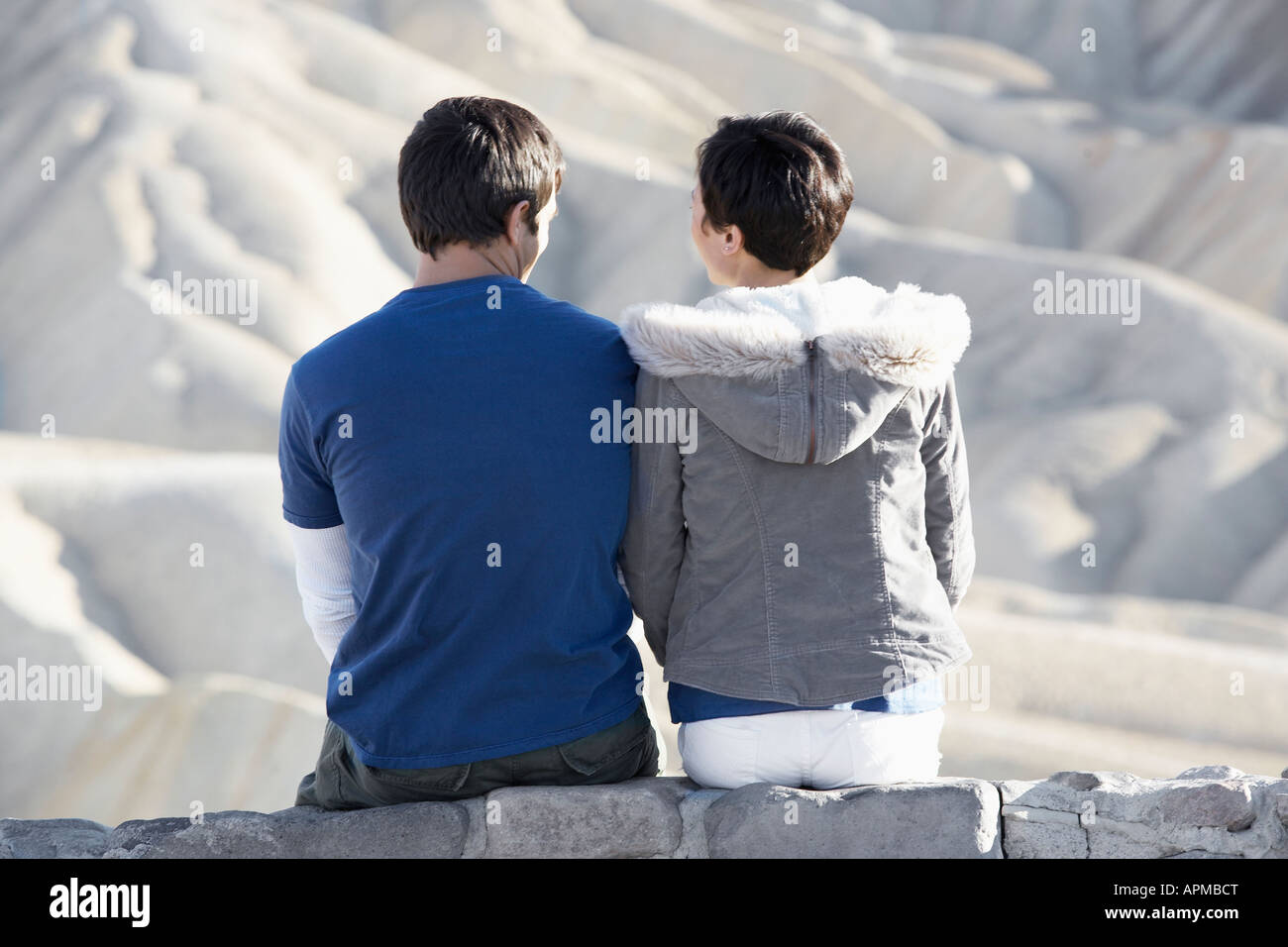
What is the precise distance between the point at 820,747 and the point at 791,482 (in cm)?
47

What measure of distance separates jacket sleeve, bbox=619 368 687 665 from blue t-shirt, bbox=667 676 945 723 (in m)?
0.10

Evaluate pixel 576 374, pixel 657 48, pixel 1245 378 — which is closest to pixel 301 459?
pixel 576 374

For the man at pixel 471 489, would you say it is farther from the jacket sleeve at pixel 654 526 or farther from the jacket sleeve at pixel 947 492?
the jacket sleeve at pixel 947 492

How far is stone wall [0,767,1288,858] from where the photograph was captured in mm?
2311

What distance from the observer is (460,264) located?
238 centimetres

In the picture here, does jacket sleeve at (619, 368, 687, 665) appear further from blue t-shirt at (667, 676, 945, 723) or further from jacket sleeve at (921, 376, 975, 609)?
jacket sleeve at (921, 376, 975, 609)

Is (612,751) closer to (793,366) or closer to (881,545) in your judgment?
(881,545)

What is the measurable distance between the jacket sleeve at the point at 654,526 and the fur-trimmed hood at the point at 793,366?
77 mm

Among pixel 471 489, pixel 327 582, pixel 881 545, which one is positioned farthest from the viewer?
pixel 327 582

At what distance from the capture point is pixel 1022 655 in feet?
26.7

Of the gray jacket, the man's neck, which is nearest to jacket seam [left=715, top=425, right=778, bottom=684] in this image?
the gray jacket

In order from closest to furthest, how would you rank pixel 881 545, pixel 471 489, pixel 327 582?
pixel 471 489, pixel 881 545, pixel 327 582

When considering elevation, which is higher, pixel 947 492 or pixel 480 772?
pixel 947 492

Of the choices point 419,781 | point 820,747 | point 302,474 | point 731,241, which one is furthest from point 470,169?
point 820,747
